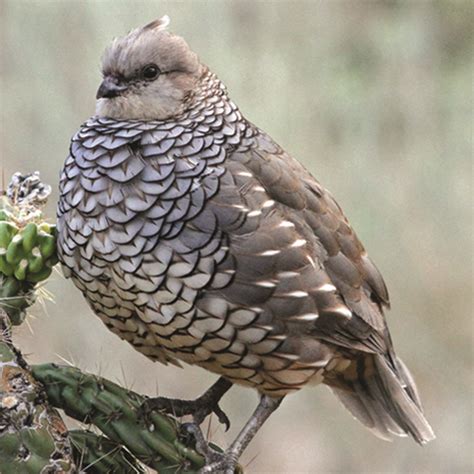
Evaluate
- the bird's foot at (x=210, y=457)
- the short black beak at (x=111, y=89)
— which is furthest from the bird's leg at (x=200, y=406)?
the short black beak at (x=111, y=89)

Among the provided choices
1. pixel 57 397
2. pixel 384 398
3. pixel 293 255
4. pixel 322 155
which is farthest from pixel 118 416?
pixel 322 155

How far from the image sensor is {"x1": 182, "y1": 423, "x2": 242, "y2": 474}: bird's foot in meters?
2.91

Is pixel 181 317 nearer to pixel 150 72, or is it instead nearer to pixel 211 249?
pixel 211 249

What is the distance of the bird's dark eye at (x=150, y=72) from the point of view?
3127 mm

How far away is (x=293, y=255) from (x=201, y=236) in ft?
1.03

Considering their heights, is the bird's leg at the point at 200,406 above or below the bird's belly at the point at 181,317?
below

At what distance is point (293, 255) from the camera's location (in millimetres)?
3098

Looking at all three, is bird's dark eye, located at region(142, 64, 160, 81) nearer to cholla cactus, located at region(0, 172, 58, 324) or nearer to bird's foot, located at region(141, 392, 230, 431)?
cholla cactus, located at region(0, 172, 58, 324)

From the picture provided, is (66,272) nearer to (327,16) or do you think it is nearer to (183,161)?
(183,161)

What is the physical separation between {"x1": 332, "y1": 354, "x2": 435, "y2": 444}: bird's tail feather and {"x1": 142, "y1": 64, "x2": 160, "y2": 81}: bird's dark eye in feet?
3.69

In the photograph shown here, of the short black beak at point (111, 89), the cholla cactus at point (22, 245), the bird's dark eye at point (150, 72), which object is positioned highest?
the bird's dark eye at point (150, 72)

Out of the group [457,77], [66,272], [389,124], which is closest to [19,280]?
[66,272]

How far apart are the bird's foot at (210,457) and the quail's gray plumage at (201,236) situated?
0.18 m

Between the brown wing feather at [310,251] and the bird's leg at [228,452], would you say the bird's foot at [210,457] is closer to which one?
the bird's leg at [228,452]
